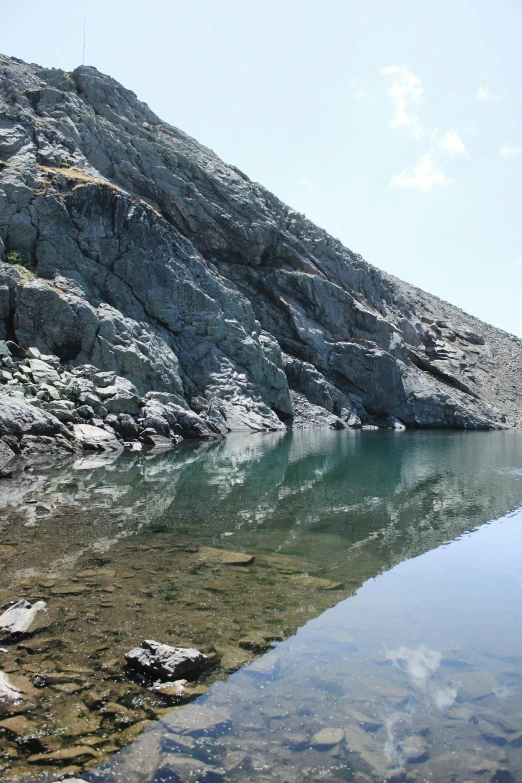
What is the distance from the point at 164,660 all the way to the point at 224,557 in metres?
6.41

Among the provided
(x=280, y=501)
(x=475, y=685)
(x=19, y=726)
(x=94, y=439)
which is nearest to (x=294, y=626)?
(x=475, y=685)

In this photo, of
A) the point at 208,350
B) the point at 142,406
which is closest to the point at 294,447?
the point at 142,406

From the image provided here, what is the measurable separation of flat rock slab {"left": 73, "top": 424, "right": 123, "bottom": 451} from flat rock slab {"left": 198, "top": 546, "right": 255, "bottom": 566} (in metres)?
28.4

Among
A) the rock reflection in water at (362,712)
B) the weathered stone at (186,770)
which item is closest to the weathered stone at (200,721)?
the rock reflection in water at (362,712)

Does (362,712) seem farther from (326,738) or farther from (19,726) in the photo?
(19,726)

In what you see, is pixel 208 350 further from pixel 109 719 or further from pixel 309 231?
pixel 109 719

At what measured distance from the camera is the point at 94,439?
42188 millimetres

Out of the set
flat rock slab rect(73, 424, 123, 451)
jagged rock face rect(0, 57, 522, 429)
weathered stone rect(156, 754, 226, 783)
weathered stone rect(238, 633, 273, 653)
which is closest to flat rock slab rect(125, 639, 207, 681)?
weathered stone rect(238, 633, 273, 653)

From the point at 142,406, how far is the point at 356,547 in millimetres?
38512

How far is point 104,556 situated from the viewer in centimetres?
1423

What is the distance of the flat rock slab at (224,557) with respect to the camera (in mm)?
14094

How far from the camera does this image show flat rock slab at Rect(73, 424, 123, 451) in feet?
135

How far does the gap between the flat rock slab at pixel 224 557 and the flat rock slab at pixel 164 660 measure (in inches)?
220

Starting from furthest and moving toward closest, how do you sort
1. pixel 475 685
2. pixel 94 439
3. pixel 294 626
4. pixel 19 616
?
pixel 94 439, pixel 294 626, pixel 19 616, pixel 475 685
